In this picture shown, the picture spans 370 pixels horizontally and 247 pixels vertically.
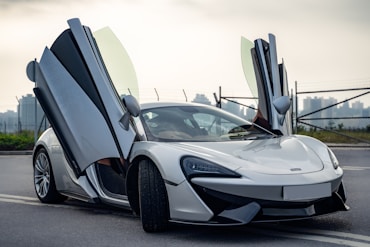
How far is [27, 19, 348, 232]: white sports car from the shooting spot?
17.0 ft

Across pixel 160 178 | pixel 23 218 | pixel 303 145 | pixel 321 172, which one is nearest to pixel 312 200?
pixel 321 172

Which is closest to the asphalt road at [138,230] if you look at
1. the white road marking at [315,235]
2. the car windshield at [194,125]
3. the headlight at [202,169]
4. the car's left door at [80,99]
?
the white road marking at [315,235]

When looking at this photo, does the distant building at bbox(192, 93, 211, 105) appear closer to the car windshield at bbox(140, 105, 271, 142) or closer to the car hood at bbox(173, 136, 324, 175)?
the car windshield at bbox(140, 105, 271, 142)

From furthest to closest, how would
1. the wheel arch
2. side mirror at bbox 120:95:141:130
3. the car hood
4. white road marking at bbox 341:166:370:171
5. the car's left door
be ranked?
white road marking at bbox 341:166:370:171 < the car's left door < side mirror at bbox 120:95:141:130 < the wheel arch < the car hood

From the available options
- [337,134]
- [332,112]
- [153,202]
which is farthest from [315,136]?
[153,202]

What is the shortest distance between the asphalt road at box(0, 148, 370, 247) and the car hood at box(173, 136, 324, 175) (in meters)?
0.56

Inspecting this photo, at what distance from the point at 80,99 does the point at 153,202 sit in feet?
5.69

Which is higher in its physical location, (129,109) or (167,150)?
(129,109)

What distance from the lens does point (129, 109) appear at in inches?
243

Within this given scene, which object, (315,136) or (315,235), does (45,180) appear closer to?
(315,235)

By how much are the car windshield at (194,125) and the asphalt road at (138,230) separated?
2.81 ft

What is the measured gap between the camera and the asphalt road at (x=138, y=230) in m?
5.21

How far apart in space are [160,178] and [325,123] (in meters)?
17.3

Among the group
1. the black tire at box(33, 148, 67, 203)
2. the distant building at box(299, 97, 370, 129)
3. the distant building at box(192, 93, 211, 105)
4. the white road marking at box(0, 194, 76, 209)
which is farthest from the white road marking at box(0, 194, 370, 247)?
the distant building at box(299, 97, 370, 129)
